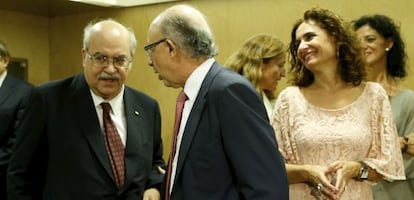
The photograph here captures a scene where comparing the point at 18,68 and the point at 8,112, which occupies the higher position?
the point at 8,112

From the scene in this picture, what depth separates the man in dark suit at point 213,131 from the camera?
1.71 meters

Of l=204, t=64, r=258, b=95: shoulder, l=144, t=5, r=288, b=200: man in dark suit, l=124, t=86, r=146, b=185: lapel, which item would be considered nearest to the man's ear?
l=144, t=5, r=288, b=200: man in dark suit

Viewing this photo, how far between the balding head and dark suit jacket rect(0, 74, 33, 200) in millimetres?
1920

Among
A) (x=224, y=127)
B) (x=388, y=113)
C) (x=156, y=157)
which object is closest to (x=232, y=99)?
(x=224, y=127)

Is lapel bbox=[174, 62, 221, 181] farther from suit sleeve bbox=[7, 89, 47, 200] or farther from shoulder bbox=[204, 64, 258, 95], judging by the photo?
suit sleeve bbox=[7, 89, 47, 200]

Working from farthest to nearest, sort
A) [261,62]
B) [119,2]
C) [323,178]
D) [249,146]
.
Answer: [119,2]
[261,62]
[323,178]
[249,146]

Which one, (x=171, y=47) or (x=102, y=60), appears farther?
(x=102, y=60)

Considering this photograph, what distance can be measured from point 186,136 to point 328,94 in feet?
2.68

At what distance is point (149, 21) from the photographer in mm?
4742

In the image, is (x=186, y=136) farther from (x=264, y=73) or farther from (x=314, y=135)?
(x=264, y=73)

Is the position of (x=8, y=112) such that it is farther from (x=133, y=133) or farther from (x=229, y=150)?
(x=229, y=150)

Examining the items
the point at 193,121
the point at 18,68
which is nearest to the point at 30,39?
the point at 18,68

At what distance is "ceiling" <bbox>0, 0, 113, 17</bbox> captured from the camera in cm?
465

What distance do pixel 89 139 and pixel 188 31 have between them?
735 mm
